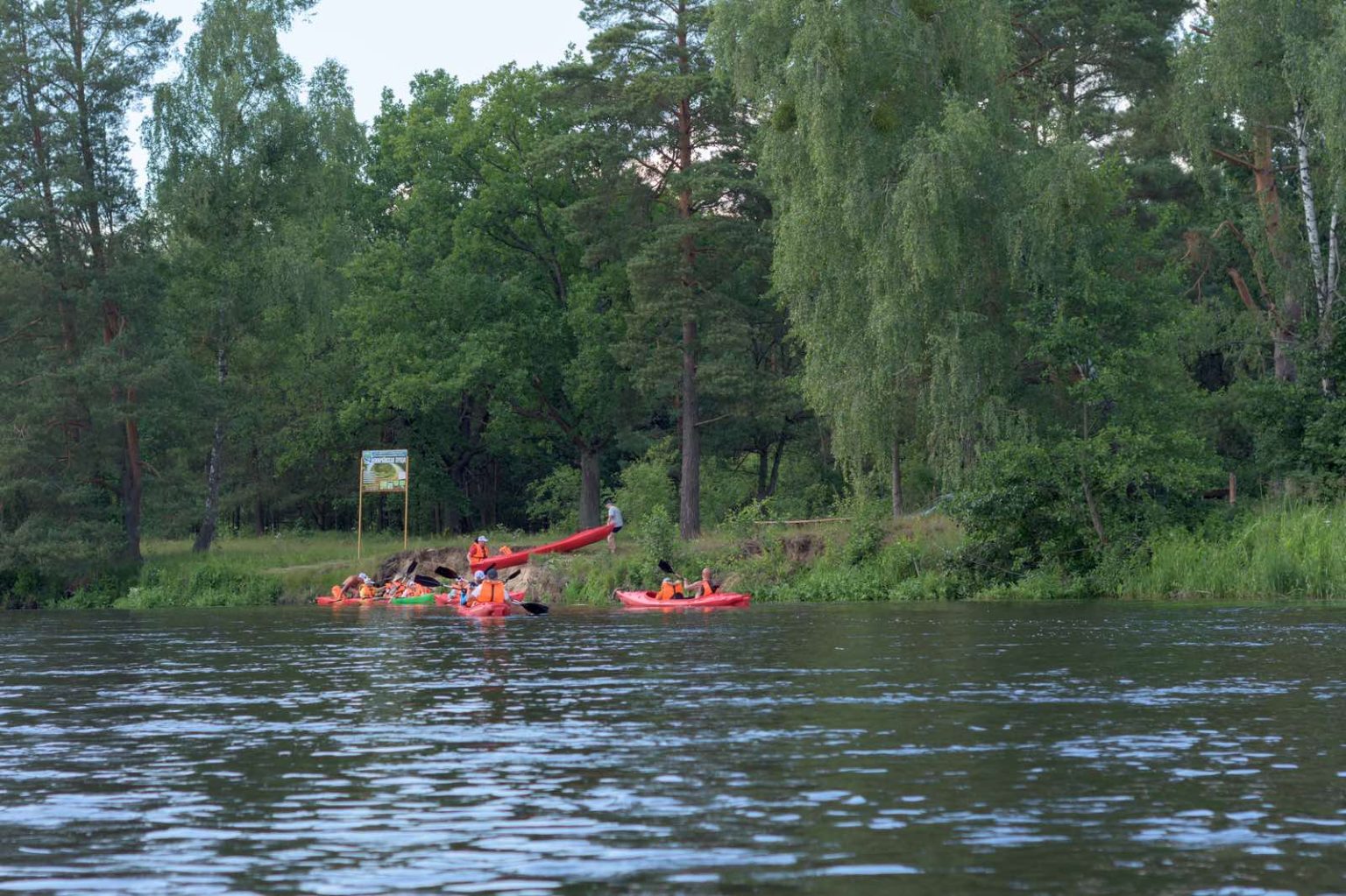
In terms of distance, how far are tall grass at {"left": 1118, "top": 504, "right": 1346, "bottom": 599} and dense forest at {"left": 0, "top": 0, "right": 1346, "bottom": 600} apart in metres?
0.88

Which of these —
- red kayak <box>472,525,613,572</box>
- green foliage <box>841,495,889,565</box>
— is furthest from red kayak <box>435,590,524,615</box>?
green foliage <box>841,495,889,565</box>

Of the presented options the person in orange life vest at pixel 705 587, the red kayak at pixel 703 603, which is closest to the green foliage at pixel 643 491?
the person in orange life vest at pixel 705 587

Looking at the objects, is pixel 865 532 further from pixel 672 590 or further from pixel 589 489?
pixel 589 489

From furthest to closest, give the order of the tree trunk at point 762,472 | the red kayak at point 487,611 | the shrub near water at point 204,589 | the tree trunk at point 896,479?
1. the tree trunk at point 762,472
2. the shrub near water at point 204,589
3. the tree trunk at point 896,479
4. the red kayak at point 487,611

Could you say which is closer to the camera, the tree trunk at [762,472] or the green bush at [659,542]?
the green bush at [659,542]

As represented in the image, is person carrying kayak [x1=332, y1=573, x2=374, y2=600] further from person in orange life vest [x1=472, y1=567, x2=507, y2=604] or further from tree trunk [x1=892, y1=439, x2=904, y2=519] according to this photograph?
A: tree trunk [x1=892, y1=439, x2=904, y2=519]

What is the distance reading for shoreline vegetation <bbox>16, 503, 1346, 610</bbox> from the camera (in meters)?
35.2

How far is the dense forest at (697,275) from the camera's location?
39.3 meters

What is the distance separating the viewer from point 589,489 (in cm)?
6084

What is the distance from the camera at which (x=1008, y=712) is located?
15.2m

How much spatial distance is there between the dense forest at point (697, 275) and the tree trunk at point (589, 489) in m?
0.25

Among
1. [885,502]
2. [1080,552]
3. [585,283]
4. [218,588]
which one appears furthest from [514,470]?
[1080,552]

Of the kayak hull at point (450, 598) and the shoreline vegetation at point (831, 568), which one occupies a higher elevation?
the shoreline vegetation at point (831, 568)

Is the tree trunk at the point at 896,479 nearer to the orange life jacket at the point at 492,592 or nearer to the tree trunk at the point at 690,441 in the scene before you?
the tree trunk at the point at 690,441
